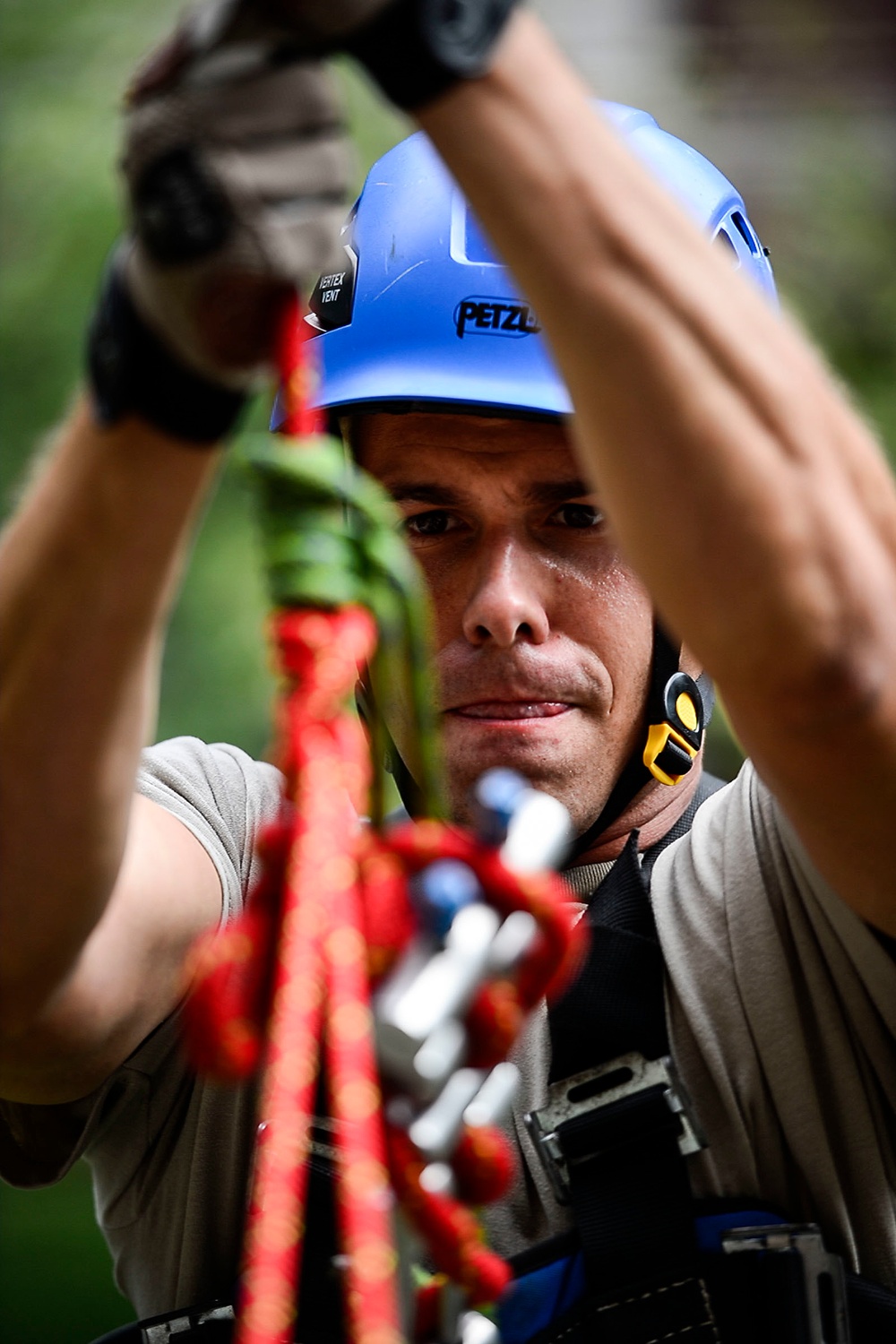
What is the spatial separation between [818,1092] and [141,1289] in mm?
852

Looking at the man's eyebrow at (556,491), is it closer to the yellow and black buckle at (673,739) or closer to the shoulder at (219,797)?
the yellow and black buckle at (673,739)

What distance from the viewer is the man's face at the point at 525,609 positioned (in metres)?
2.00

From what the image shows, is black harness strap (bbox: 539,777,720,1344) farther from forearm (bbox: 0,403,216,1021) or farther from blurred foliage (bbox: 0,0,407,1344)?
blurred foliage (bbox: 0,0,407,1344)

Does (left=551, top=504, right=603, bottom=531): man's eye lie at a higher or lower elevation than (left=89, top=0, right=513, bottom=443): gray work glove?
higher

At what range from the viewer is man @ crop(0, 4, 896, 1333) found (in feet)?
3.28

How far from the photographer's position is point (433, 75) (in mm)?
1003

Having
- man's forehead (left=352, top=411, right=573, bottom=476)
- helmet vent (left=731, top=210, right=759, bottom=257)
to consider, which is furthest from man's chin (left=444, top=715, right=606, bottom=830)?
helmet vent (left=731, top=210, right=759, bottom=257)

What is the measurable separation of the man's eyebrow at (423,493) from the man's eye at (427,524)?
0.08 feet

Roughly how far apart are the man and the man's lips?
0.32m

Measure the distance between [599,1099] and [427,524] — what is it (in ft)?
2.76

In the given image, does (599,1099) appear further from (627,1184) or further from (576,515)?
(576,515)

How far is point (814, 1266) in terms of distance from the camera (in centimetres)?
156

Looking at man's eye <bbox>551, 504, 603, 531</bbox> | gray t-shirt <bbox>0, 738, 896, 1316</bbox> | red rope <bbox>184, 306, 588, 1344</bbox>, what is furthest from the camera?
man's eye <bbox>551, 504, 603, 531</bbox>

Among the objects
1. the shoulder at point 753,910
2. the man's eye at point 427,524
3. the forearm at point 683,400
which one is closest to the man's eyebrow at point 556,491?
the man's eye at point 427,524
